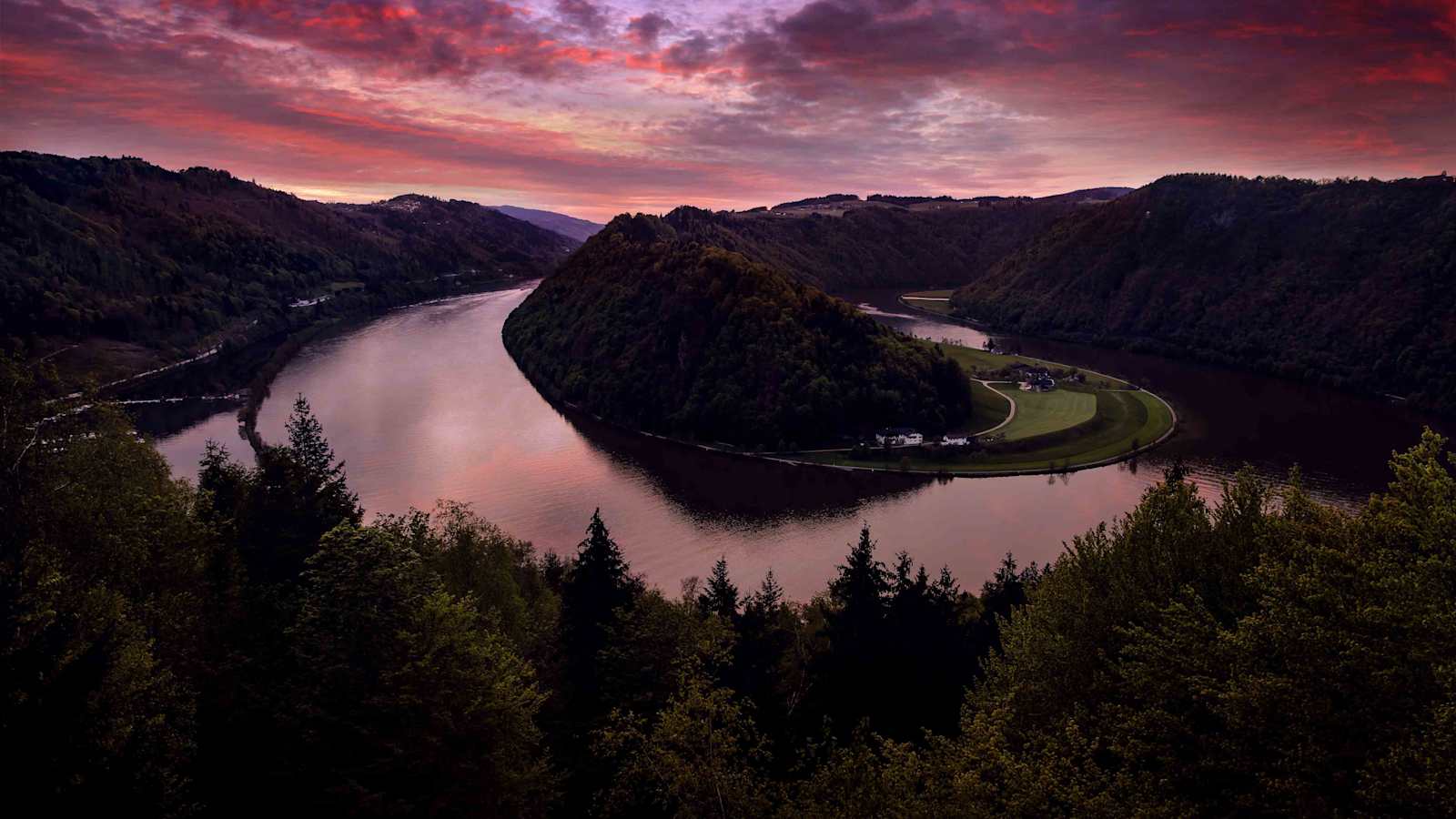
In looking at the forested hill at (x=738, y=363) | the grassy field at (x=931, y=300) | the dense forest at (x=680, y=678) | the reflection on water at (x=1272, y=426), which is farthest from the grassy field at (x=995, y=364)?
the dense forest at (x=680, y=678)

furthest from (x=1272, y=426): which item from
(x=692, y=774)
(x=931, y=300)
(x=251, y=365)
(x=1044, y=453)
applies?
(x=251, y=365)

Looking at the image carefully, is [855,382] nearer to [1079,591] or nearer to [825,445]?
[825,445]

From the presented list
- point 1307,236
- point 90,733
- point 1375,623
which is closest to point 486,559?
point 90,733

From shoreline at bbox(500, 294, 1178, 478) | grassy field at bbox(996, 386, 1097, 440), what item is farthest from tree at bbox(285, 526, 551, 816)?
grassy field at bbox(996, 386, 1097, 440)

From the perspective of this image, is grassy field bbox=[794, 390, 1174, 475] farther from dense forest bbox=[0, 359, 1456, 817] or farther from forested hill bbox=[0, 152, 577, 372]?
forested hill bbox=[0, 152, 577, 372]

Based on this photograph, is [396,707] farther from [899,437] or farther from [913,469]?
[899,437]

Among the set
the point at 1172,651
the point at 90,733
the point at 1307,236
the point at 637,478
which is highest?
the point at 1307,236

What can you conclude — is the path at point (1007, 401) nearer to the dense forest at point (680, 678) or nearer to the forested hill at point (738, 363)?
the forested hill at point (738, 363)
